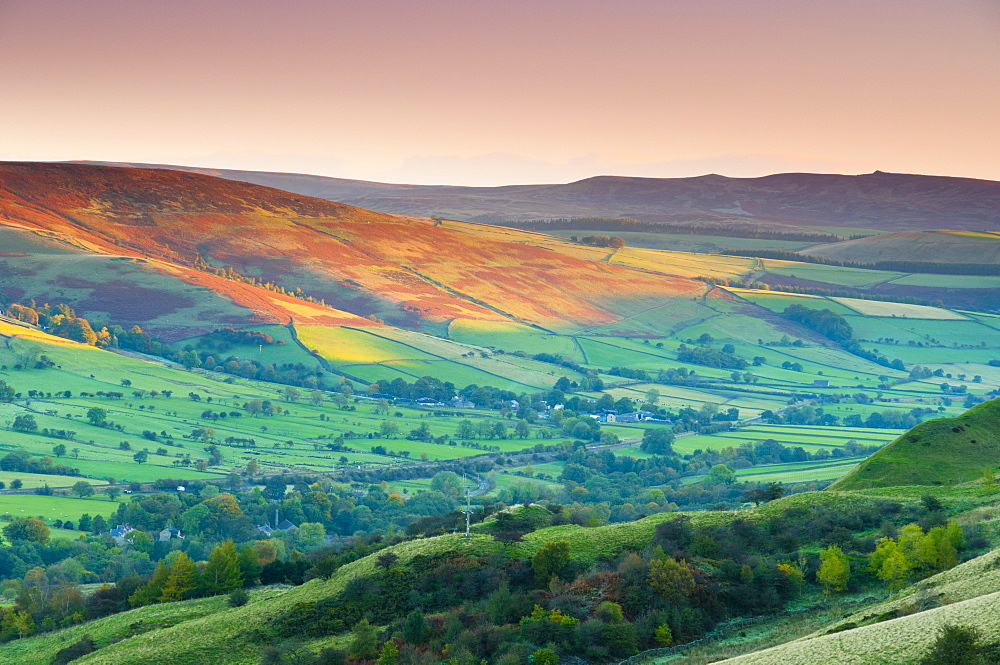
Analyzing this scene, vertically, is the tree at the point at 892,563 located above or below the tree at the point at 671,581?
above

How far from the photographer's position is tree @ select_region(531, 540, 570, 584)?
57375mm

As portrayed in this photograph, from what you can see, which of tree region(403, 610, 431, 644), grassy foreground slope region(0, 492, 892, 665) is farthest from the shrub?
tree region(403, 610, 431, 644)

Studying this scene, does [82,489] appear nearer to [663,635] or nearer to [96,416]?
[96,416]

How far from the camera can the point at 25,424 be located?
515 feet

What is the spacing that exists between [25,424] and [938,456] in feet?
441

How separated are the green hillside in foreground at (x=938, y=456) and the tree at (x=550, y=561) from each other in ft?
91.8

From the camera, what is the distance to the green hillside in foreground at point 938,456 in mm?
74062

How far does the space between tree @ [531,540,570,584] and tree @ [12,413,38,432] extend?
123123 mm

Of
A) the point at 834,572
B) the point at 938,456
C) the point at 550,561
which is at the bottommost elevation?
the point at 550,561

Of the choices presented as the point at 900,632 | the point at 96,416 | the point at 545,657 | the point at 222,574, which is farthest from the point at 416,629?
the point at 96,416

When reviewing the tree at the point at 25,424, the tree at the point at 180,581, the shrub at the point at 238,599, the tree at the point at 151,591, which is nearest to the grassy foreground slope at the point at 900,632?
the shrub at the point at 238,599

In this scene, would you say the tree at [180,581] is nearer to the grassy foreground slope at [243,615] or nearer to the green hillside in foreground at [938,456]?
the grassy foreground slope at [243,615]

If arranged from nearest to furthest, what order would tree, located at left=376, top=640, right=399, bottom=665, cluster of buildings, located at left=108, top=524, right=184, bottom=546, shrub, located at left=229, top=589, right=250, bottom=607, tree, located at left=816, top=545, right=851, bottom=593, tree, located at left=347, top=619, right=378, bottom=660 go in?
tree, located at left=376, top=640, right=399, bottom=665
tree, located at left=347, top=619, right=378, bottom=660
tree, located at left=816, top=545, right=851, bottom=593
shrub, located at left=229, top=589, right=250, bottom=607
cluster of buildings, located at left=108, top=524, right=184, bottom=546

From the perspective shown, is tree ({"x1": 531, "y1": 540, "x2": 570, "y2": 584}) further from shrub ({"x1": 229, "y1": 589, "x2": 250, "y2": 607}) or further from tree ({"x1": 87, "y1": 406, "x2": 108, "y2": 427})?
tree ({"x1": 87, "y1": 406, "x2": 108, "y2": 427})
